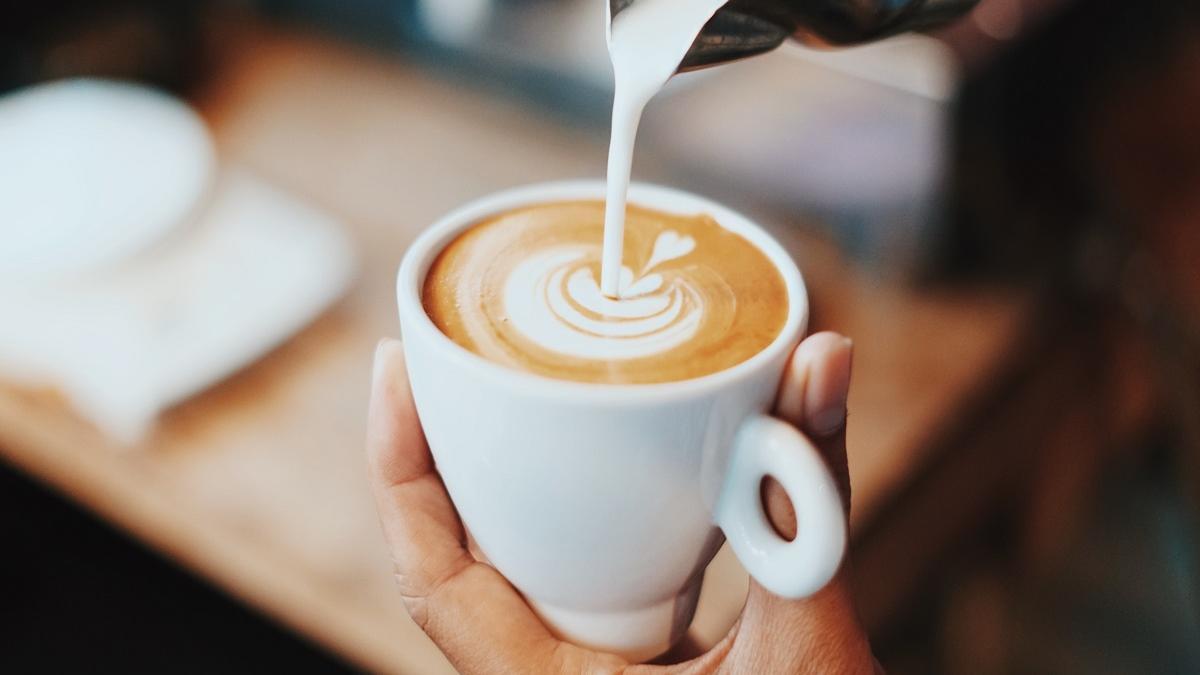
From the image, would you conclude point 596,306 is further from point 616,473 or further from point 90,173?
point 90,173

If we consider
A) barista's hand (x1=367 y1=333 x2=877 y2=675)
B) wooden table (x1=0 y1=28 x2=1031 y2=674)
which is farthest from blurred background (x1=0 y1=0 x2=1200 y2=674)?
barista's hand (x1=367 y1=333 x2=877 y2=675)

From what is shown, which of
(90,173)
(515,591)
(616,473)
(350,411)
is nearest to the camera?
(616,473)

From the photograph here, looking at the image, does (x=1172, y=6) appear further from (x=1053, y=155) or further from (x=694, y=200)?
A: (x=694, y=200)

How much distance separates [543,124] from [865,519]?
0.76 metres

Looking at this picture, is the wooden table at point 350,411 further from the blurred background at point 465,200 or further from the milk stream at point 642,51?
the milk stream at point 642,51

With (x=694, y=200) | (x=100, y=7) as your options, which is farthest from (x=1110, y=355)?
(x=100, y=7)

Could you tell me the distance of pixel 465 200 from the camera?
1.40 meters

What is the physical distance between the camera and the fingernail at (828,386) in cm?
47

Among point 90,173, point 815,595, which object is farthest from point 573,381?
point 90,173

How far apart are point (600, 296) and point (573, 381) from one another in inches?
3.3

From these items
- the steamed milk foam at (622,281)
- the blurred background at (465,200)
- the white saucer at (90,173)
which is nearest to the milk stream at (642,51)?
the steamed milk foam at (622,281)

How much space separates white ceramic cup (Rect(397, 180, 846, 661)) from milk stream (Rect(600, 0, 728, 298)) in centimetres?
12

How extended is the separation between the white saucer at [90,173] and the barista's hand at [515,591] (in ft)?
2.35

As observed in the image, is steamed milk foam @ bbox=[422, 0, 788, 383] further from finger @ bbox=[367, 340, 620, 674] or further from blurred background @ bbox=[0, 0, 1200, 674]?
blurred background @ bbox=[0, 0, 1200, 674]
